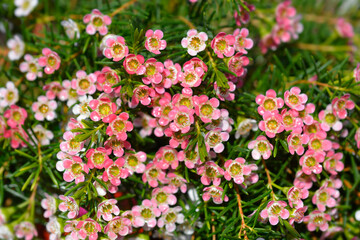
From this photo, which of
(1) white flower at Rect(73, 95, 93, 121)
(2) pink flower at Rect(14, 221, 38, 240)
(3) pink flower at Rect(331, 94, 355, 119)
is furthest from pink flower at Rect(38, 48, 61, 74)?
(3) pink flower at Rect(331, 94, 355, 119)

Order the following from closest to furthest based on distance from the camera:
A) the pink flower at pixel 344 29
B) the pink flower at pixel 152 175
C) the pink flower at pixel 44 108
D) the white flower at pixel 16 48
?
the pink flower at pixel 152 175 < the pink flower at pixel 44 108 < the white flower at pixel 16 48 < the pink flower at pixel 344 29

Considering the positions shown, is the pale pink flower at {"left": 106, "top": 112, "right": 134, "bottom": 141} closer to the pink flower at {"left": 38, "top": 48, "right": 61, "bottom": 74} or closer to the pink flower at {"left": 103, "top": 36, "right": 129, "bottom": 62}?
the pink flower at {"left": 103, "top": 36, "right": 129, "bottom": 62}

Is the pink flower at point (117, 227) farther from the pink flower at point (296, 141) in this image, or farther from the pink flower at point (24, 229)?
the pink flower at point (296, 141)

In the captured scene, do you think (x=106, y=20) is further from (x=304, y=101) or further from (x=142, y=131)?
(x=304, y=101)

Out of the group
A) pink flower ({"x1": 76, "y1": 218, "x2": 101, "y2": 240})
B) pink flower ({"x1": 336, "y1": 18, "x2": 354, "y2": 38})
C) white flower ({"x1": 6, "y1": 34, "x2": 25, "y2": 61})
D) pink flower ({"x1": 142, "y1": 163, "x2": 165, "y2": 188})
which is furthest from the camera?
pink flower ({"x1": 336, "y1": 18, "x2": 354, "y2": 38})

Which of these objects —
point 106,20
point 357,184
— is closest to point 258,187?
point 357,184

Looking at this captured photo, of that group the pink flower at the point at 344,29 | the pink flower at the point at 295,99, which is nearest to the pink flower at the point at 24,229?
the pink flower at the point at 295,99

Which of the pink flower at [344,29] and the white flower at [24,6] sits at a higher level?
the white flower at [24,6]
